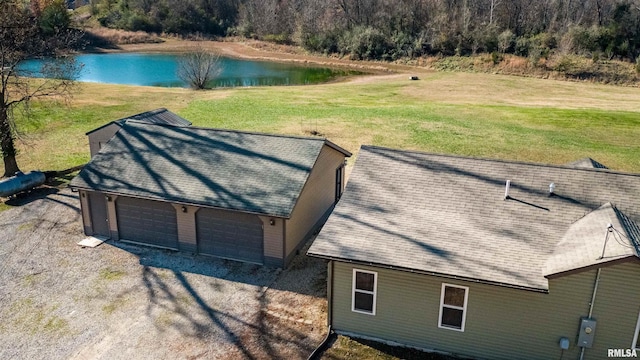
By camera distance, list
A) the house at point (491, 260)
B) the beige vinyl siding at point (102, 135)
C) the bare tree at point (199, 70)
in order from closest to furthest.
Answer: the house at point (491, 260), the beige vinyl siding at point (102, 135), the bare tree at point (199, 70)

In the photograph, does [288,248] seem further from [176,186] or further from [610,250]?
[610,250]

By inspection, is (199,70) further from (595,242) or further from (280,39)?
(595,242)

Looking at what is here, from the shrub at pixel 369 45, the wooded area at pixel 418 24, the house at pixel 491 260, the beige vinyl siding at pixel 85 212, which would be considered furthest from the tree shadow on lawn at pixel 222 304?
the shrub at pixel 369 45

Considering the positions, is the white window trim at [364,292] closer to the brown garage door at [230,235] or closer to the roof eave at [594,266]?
the roof eave at [594,266]

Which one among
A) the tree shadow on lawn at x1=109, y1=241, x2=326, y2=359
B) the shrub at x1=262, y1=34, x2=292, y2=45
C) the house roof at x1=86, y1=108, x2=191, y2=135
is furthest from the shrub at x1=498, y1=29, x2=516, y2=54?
the tree shadow on lawn at x1=109, y1=241, x2=326, y2=359

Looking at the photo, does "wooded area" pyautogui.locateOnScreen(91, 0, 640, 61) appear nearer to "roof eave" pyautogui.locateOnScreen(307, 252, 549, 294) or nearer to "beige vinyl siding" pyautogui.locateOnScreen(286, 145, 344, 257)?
"beige vinyl siding" pyautogui.locateOnScreen(286, 145, 344, 257)
